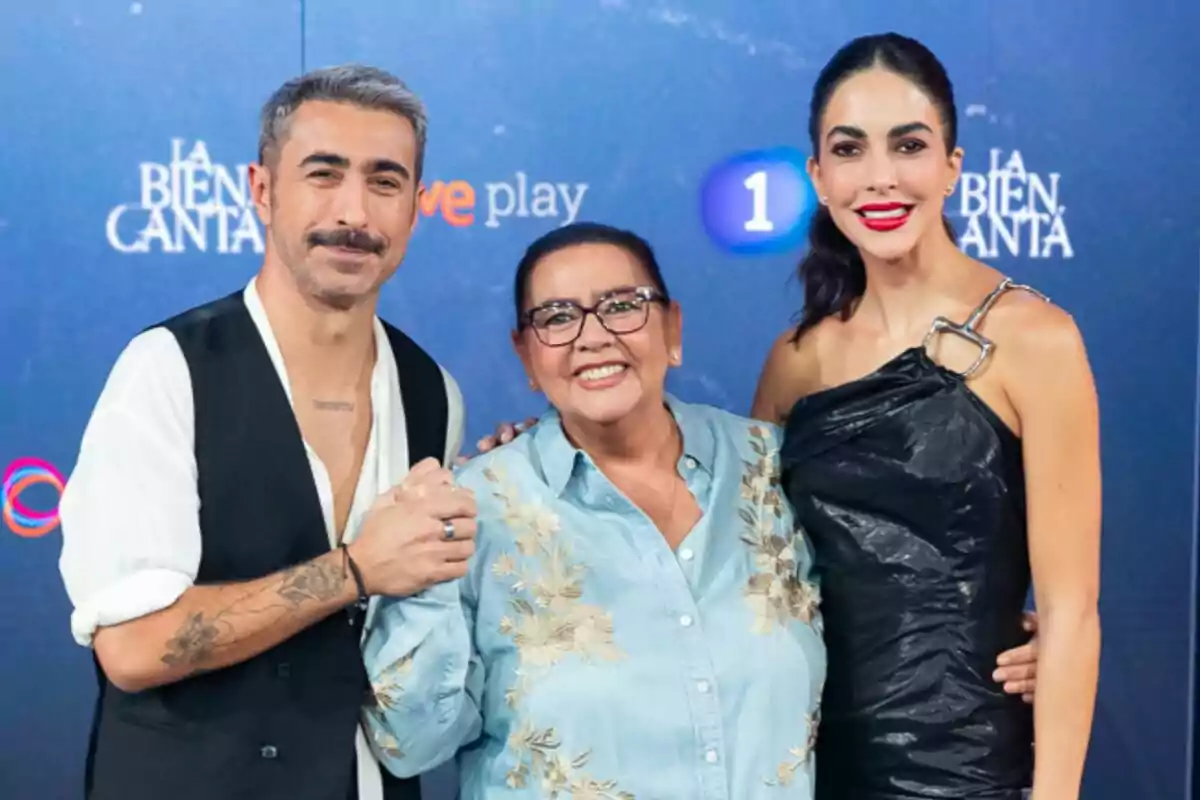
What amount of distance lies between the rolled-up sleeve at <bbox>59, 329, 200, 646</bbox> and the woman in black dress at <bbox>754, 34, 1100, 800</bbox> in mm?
857

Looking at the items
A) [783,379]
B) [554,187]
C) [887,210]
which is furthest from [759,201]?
[887,210]

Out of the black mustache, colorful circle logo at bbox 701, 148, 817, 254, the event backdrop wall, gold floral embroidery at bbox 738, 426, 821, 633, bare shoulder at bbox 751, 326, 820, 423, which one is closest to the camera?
gold floral embroidery at bbox 738, 426, 821, 633

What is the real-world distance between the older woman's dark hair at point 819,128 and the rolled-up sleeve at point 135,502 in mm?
989

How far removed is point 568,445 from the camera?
160cm

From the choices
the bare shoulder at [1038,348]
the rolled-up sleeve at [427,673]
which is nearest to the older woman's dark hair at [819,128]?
the bare shoulder at [1038,348]

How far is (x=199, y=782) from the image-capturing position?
62.6 inches

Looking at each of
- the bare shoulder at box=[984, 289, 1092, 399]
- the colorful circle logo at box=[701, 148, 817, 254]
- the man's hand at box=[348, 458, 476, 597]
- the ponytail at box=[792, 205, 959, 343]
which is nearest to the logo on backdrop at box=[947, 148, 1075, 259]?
the colorful circle logo at box=[701, 148, 817, 254]

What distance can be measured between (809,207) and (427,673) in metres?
1.54

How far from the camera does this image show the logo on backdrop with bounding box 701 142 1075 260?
2549 mm

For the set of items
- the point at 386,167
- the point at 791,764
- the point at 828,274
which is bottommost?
the point at 791,764

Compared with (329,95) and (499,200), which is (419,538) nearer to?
(329,95)

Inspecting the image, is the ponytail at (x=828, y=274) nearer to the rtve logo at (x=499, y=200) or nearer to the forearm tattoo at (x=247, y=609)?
the rtve logo at (x=499, y=200)

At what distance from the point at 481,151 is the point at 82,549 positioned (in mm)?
1265

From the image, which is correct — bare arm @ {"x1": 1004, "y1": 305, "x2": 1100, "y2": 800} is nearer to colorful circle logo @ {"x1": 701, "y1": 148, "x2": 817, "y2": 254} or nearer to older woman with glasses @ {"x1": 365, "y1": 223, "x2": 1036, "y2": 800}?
older woman with glasses @ {"x1": 365, "y1": 223, "x2": 1036, "y2": 800}
